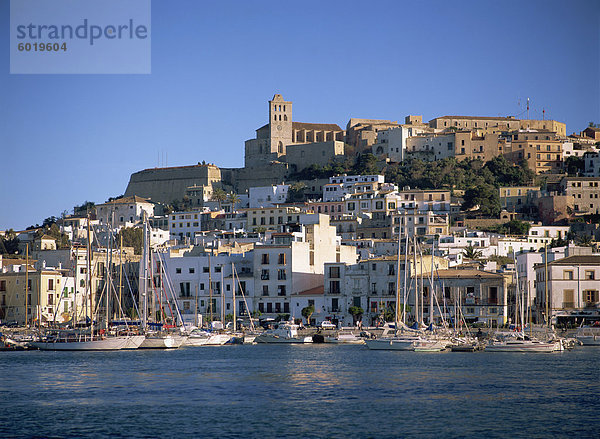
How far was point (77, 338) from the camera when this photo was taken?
190ft

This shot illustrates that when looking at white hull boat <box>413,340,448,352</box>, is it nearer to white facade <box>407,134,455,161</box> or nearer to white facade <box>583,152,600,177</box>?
white facade <box>583,152,600,177</box>

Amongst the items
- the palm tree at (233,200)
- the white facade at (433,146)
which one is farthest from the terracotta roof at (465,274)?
the white facade at (433,146)

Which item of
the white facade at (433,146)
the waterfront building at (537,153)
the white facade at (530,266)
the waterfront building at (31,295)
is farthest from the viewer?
the white facade at (433,146)

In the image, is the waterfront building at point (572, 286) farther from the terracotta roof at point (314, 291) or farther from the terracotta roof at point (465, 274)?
the terracotta roof at point (314, 291)

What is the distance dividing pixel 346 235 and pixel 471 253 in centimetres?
2014

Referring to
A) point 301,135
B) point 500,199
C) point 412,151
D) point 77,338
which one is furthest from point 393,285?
point 301,135

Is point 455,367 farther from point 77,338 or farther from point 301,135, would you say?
point 301,135

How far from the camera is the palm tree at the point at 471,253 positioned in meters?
91.8

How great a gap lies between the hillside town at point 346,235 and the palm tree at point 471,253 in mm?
354

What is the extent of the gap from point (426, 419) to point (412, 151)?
360ft

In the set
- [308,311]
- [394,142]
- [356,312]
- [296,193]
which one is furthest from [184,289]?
[394,142]

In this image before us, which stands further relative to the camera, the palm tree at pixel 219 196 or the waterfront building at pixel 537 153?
the waterfront building at pixel 537 153

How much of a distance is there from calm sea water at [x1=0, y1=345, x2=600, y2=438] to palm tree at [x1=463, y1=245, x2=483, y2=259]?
38109 mm

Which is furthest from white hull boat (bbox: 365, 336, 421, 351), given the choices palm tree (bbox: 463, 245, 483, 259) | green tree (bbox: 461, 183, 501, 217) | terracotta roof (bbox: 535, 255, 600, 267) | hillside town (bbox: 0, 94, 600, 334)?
green tree (bbox: 461, 183, 501, 217)
